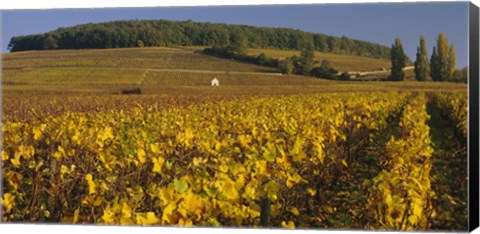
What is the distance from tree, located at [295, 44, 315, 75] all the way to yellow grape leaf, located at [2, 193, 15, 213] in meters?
2.58

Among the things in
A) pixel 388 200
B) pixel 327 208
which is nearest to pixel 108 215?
pixel 388 200

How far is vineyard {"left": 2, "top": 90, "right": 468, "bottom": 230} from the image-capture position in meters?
5.53

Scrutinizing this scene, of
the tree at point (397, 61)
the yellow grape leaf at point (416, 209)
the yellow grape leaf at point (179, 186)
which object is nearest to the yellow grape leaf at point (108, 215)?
the yellow grape leaf at point (179, 186)

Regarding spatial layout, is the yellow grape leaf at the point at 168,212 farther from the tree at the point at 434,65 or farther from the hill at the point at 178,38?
the tree at the point at 434,65

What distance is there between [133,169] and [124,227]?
1.76ft

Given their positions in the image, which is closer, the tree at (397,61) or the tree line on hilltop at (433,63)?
the tree line on hilltop at (433,63)

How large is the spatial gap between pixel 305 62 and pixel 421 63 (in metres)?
1.00

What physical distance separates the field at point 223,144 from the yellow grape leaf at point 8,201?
17mm

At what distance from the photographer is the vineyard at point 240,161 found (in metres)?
5.53

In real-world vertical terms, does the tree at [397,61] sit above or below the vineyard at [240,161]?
above

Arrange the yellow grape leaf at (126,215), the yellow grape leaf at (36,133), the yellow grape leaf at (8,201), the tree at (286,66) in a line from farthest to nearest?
the tree at (286,66)
the yellow grape leaf at (36,133)
the yellow grape leaf at (8,201)
the yellow grape leaf at (126,215)

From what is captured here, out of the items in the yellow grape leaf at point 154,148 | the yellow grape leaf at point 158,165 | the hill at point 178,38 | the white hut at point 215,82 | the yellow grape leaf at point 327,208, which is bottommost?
the yellow grape leaf at point 327,208

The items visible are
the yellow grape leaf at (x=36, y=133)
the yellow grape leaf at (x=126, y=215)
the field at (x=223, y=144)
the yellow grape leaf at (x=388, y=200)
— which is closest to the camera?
the yellow grape leaf at (x=126, y=215)

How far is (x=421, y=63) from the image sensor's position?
639 cm
